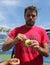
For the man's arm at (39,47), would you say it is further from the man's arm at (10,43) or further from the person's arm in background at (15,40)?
the man's arm at (10,43)

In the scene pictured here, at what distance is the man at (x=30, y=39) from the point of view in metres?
3.24

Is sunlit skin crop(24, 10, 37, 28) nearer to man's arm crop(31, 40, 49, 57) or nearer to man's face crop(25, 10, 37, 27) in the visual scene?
man's face crop(25, 10, 37, 27)

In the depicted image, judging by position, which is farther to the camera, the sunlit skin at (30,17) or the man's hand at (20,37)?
the sunlit skin at (30,17)

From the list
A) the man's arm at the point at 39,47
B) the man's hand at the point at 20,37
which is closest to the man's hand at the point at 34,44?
the man's arm at the point at 39,47

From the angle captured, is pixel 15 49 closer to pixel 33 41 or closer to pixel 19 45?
pixel 19 45

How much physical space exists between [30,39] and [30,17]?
30 cm

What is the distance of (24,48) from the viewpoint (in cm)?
329

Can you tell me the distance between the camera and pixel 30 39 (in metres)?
3.27

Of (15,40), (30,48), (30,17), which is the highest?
(30,17)

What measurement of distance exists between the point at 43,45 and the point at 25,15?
1.60ft

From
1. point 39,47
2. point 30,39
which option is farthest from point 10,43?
point 39,47

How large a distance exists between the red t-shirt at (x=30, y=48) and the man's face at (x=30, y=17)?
11 cm

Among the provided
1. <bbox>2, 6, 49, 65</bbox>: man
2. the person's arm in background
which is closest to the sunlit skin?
<bbox>2, 6, 49, 65</bbox>: man

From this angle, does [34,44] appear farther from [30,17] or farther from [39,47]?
[30,17]
